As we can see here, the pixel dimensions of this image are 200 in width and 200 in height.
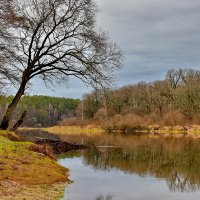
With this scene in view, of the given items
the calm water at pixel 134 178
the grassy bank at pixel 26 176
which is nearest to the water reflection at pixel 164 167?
the calm water at pixel 134 178

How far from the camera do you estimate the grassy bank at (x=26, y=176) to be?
1419 centimetres

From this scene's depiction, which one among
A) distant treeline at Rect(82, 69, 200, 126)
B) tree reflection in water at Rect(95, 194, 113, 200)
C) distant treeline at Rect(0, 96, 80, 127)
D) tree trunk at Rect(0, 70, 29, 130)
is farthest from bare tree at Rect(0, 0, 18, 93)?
distant treeline at Rect(0, 96, 80, 127)

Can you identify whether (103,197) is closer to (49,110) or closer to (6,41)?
(6,41)

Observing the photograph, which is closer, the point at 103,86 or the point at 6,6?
the point at 6,6

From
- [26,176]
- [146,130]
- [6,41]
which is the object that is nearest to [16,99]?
[6,41]

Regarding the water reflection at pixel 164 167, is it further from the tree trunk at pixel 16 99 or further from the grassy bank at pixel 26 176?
the tree trunk at pixel 16 99

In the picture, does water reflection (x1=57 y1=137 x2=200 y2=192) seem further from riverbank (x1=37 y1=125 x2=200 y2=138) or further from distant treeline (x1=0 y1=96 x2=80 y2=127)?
distant treeline (x1=0 y1=96 x2=80 y2=127)

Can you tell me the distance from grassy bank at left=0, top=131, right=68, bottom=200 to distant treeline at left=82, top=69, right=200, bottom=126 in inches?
2020

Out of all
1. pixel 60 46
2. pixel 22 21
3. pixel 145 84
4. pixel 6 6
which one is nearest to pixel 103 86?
pixel 60 46

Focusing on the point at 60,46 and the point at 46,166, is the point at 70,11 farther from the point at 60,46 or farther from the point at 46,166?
the point at 46,166

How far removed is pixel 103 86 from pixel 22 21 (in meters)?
7.54

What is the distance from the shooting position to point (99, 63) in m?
31.6

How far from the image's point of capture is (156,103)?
330 feet

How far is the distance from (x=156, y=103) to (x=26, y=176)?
8485 cm
